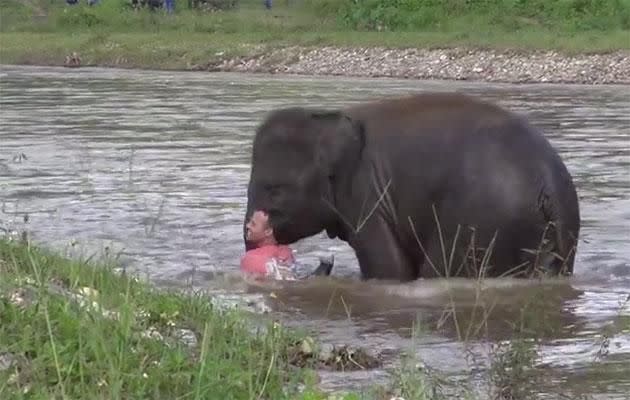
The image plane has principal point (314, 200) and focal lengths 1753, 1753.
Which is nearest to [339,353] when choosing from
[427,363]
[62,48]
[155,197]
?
[427,363]

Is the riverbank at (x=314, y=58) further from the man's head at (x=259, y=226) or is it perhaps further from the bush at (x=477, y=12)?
the man's head at (x=259, y=226)

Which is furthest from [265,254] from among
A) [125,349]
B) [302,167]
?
[125,349]

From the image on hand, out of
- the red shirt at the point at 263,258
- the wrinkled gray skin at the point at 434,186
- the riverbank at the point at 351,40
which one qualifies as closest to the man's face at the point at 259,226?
the red shirt at the point at 263,258

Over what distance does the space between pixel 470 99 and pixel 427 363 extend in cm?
286

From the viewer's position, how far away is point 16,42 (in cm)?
4509

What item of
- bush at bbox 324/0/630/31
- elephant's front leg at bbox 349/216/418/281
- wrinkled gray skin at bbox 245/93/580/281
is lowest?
bush at bbox 324/0/630/31

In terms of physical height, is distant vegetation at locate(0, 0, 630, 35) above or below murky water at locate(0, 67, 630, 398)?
below

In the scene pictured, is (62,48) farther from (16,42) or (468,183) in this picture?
(468,183)

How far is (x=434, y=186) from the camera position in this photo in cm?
984

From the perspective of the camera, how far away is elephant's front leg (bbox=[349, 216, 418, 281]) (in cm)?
986

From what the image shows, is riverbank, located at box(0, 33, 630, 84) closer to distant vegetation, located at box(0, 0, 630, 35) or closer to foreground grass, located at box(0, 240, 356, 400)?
distant vegetation, located at box(0, 0, 630, 35)

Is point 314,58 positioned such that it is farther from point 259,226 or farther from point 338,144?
point 338,144

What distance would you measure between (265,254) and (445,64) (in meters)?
26.3

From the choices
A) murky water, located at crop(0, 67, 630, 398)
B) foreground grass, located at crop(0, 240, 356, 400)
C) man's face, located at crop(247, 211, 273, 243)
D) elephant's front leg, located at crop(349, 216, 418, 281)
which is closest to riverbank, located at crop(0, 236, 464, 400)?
foreground grass, located at crop(0, 240, 356, 400)
